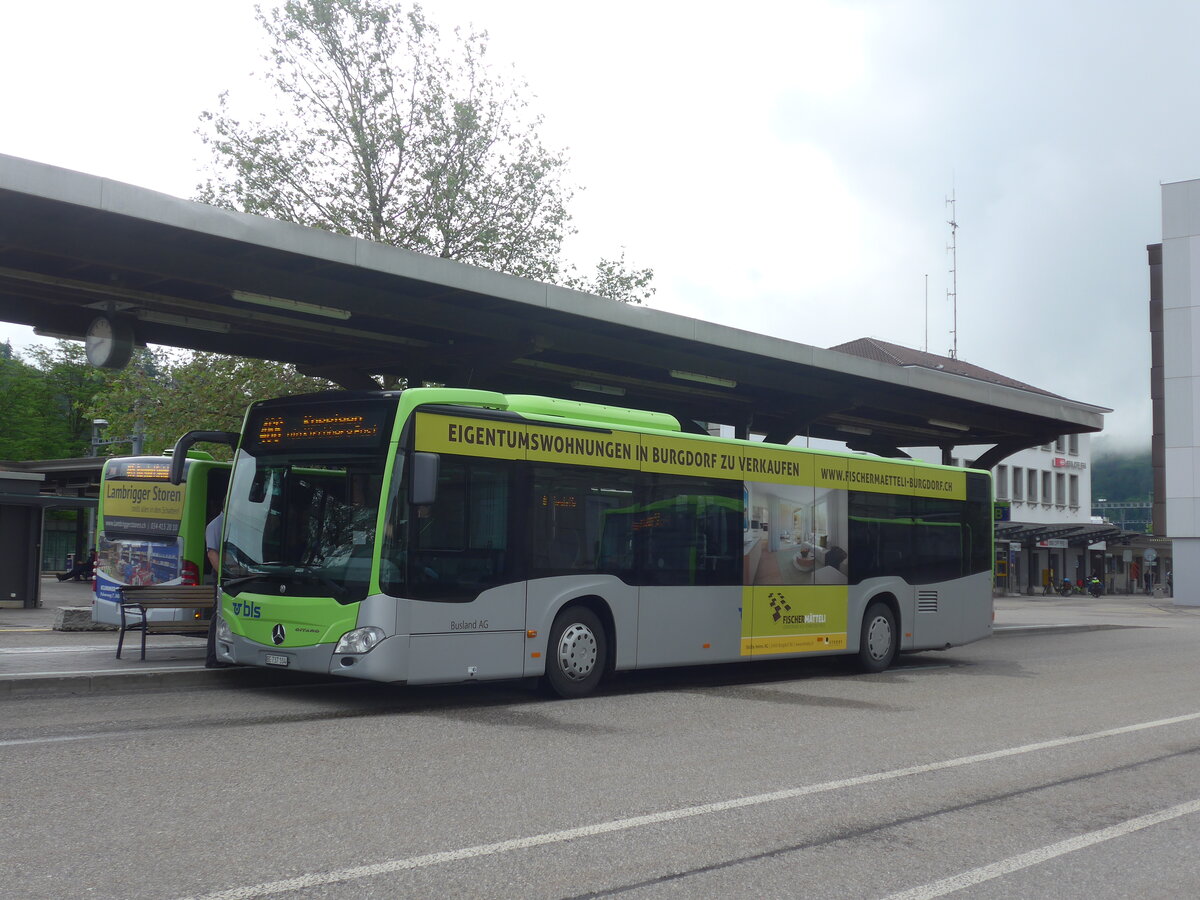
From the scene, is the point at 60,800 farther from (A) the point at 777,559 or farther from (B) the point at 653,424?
(A) the point at 777,559

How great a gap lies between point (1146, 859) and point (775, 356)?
13.5m

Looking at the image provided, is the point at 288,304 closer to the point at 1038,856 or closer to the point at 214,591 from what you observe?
the point at 214,591

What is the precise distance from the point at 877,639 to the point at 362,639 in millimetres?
8294

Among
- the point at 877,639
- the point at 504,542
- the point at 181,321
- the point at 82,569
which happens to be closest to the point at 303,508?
the point at 504,542

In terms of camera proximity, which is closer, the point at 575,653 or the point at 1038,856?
A: the point at 1038,856

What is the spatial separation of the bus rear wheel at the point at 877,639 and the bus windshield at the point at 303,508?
783 centimetres

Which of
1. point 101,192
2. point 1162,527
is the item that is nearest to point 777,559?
point 101,192

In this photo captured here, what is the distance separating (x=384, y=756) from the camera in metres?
8.41

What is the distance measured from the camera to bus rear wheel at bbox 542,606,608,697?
39.3 ft

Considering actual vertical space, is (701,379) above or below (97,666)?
above

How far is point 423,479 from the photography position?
10.6 meters

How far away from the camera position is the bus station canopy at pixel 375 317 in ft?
40.7

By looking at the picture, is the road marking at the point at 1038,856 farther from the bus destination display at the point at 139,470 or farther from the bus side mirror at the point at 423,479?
the bus destination display at the point at 139,470

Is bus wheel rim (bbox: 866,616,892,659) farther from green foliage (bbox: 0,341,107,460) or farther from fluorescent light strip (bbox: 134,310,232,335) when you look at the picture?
green foliage (bbox: 0,341,107,460)
